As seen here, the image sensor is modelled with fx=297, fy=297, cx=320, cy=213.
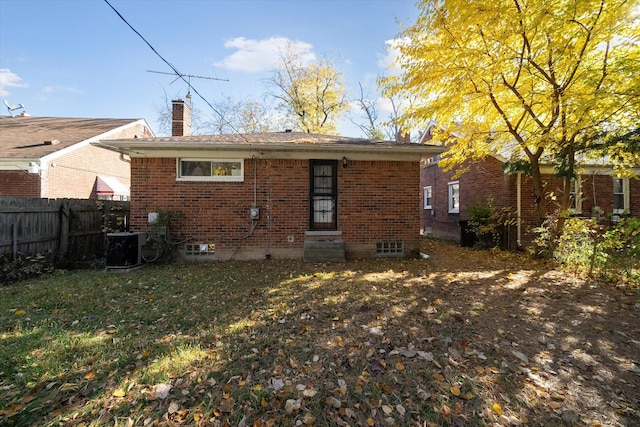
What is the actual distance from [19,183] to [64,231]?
21.4ft

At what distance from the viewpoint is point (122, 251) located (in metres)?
6.99

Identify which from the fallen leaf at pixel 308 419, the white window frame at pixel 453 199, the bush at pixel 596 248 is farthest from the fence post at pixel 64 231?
the white window frame at pixel 453 199

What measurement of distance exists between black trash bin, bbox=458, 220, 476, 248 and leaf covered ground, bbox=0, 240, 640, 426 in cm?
559

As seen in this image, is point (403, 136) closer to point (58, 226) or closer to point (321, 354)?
point (321, 354)

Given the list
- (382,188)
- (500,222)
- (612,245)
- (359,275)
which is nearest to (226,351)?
(359,275)

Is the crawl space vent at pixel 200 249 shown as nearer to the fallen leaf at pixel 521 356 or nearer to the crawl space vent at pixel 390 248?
the crawl space vent at pixel 390 248

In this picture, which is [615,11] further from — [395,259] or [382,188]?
[395,259]

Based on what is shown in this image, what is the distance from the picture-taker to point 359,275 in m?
6.34

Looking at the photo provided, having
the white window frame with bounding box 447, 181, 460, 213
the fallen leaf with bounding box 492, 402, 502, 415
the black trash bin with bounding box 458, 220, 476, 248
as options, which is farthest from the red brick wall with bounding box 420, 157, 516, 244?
the fallen leaf with bounding box 492, 402, 502, 415

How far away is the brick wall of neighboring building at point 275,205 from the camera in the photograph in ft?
26.0

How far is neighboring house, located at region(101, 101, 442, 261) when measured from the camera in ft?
25.9

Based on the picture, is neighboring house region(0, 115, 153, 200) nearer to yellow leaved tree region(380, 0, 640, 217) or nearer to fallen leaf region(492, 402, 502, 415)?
yellow leaved tree region(380, 0, 640, 217)

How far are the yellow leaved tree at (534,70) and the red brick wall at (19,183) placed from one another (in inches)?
518

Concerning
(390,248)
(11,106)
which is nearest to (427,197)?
(390,248)
